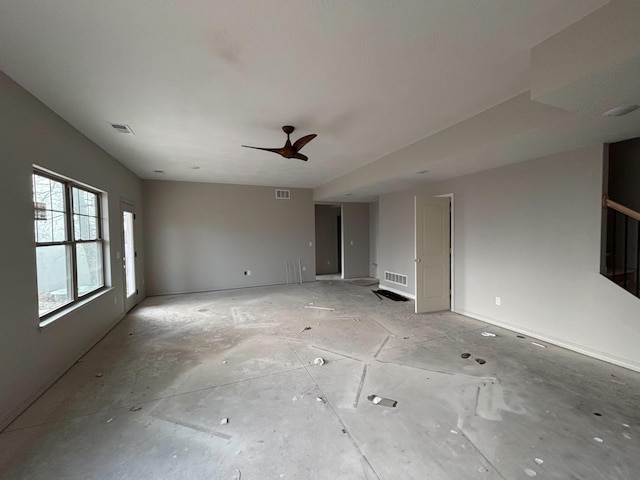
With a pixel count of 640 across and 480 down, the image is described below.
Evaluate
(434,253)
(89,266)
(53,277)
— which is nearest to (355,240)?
(434,253)

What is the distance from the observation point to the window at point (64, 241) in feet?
9.02

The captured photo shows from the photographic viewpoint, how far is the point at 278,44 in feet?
6.24

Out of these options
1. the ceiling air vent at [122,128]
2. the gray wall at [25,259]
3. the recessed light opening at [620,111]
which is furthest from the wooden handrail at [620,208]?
the gray wall at [25,259]

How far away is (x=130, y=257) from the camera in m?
5.61

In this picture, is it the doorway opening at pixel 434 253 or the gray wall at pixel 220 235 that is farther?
the gray wall at pixel 220 235

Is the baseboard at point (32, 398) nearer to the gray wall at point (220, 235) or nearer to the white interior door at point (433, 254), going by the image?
the gray wall at point (220, 235)

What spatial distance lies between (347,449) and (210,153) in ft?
13.9

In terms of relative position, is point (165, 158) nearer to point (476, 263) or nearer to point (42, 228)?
point (42, 228)

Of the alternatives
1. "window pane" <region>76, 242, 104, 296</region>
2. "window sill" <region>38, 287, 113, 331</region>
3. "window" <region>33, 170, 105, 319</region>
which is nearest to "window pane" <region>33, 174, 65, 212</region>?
"window" <region>33, 170, 105, 319</region>

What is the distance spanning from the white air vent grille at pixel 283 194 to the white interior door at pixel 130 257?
332 centimetres

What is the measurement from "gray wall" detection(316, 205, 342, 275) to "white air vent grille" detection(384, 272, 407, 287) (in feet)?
10.9

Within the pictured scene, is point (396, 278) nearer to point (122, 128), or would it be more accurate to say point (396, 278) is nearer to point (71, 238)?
point (122, 128)

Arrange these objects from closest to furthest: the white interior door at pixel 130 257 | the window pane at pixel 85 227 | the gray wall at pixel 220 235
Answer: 1. the window pane at pixel 85 227
2. the white interior door at pixel 130 257
3. the gray wall at pixel 220 235

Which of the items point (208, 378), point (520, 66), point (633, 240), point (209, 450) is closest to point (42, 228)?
point (208, 378)
